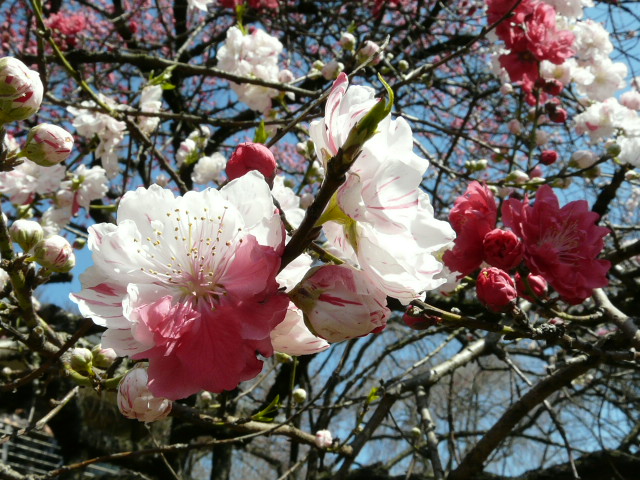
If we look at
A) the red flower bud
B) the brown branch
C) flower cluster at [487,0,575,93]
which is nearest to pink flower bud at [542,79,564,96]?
flower cluster at [487,0,575,93]

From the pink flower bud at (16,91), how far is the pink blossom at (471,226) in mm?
819

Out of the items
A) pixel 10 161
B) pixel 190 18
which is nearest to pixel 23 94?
pixel 10 161

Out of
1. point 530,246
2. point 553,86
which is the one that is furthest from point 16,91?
point 553,86

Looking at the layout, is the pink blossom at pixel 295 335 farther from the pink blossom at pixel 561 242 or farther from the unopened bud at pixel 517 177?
the unopened bud at pixel 517 177

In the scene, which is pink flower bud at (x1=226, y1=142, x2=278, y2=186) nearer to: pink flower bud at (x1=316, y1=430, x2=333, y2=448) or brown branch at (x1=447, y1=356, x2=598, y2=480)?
brown branch at (x1=447, y1=356, x2=598, y2=480)

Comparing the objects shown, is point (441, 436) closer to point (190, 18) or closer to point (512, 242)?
point (512, 242)

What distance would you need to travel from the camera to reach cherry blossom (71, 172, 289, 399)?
2.15ft

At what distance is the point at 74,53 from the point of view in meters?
2.88

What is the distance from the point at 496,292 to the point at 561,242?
398 millimetres

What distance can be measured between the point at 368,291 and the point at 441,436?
2.65 meters

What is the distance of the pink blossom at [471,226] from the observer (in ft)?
3.77

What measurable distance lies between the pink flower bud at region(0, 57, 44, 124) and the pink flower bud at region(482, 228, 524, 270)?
0.85 meters

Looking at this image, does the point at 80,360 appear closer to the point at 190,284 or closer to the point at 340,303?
the point at 190,284

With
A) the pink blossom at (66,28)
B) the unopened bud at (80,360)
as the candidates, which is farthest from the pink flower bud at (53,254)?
the pink blossom at (66,28)
